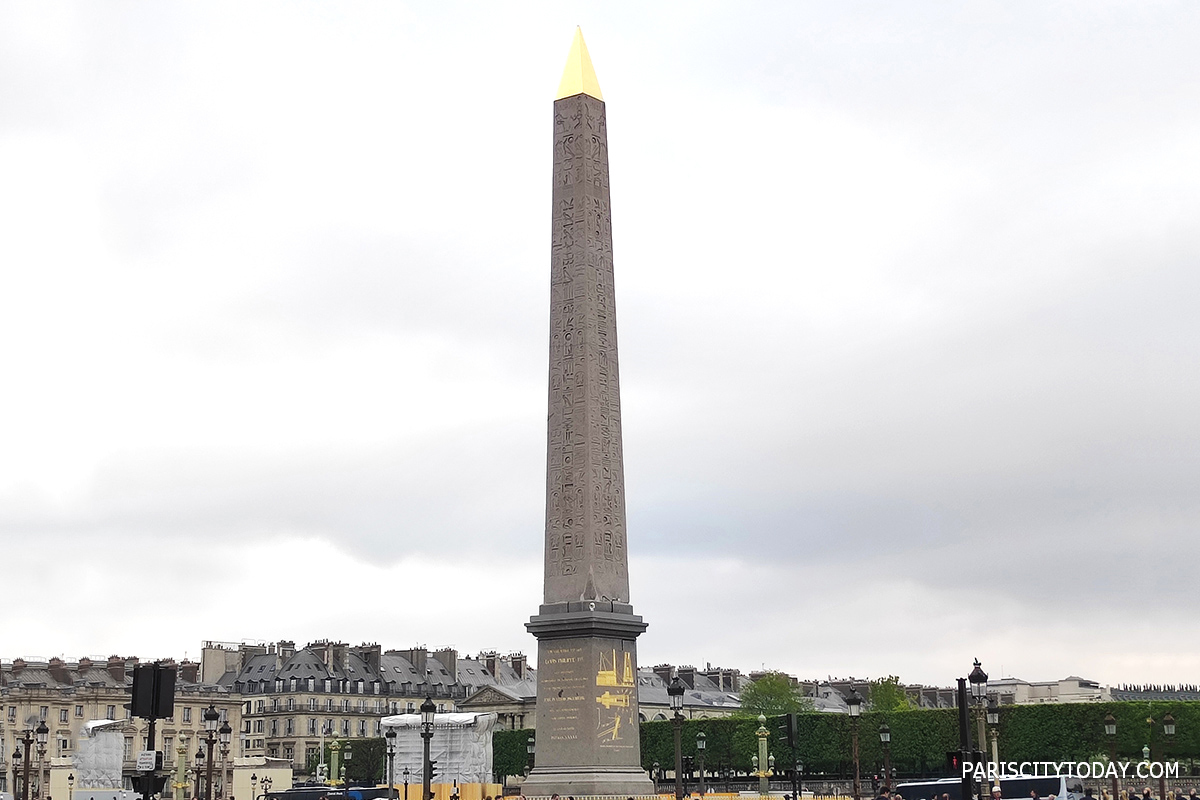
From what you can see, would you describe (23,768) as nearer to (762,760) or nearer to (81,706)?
(81,706)

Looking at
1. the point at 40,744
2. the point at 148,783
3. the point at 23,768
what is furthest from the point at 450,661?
the point at 148,783

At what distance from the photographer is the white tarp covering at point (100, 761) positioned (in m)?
63.5

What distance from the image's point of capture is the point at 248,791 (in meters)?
63.9

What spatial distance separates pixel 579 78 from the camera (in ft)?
103

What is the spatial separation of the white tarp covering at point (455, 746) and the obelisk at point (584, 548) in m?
23.3

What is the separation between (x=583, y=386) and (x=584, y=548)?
10.5 feet

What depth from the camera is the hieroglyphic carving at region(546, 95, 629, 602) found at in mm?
28359

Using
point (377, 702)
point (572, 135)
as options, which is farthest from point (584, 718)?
point (377, 702)

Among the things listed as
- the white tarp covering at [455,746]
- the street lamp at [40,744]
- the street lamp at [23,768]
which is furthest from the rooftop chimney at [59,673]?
the white tarp covering at [455,746]

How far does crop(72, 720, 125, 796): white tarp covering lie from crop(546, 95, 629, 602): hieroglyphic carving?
4215cm

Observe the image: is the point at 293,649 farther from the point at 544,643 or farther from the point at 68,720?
the point at 544,643

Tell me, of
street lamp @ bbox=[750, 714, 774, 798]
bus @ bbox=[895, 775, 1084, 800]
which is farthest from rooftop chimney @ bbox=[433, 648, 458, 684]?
bus @ bbox=[895, 775, 1084, 800]

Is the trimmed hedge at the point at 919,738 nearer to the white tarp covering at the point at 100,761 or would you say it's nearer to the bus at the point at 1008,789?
the bus at the point at 1008,789

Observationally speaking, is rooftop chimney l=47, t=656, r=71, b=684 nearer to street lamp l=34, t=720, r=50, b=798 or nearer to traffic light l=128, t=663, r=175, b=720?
street lamp l=34, t=720, r=50, b=798
